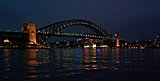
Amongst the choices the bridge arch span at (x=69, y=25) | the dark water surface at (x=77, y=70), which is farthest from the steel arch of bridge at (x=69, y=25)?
the dark water surface at (x=77, y=70)

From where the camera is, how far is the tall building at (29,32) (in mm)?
113869

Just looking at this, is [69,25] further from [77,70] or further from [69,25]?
[77,70]

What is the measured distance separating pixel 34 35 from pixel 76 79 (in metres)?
104

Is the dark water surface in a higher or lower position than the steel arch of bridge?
lower

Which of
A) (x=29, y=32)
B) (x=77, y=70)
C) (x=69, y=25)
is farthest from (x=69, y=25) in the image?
(x=77, y=70)

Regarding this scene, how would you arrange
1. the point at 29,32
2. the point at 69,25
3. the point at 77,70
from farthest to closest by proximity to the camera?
1. the point at 69,25
2. the point at 29,32
3. the point at 77,70

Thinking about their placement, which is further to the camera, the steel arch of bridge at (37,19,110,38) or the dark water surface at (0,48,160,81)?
the steel arch of bridge at (37,19,110,38)

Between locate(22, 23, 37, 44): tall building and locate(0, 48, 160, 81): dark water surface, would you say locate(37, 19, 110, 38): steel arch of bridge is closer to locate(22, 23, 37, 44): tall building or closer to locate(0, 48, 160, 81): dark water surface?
locate(22, 23, 37, 44): tall building

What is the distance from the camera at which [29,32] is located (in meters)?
116

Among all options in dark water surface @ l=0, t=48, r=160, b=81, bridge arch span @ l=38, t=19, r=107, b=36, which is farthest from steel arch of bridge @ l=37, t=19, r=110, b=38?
dark water surface @ l=0, t=48, r=160, b=81

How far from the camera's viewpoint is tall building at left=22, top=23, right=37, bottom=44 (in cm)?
11387

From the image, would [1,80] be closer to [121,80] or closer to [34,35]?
[121,80]

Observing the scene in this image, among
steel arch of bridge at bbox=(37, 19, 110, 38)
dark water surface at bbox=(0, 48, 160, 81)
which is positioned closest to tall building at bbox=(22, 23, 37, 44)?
steel arch of bridge at bbox=(37, 19, 110, 38)

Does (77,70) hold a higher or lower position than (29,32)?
lower
